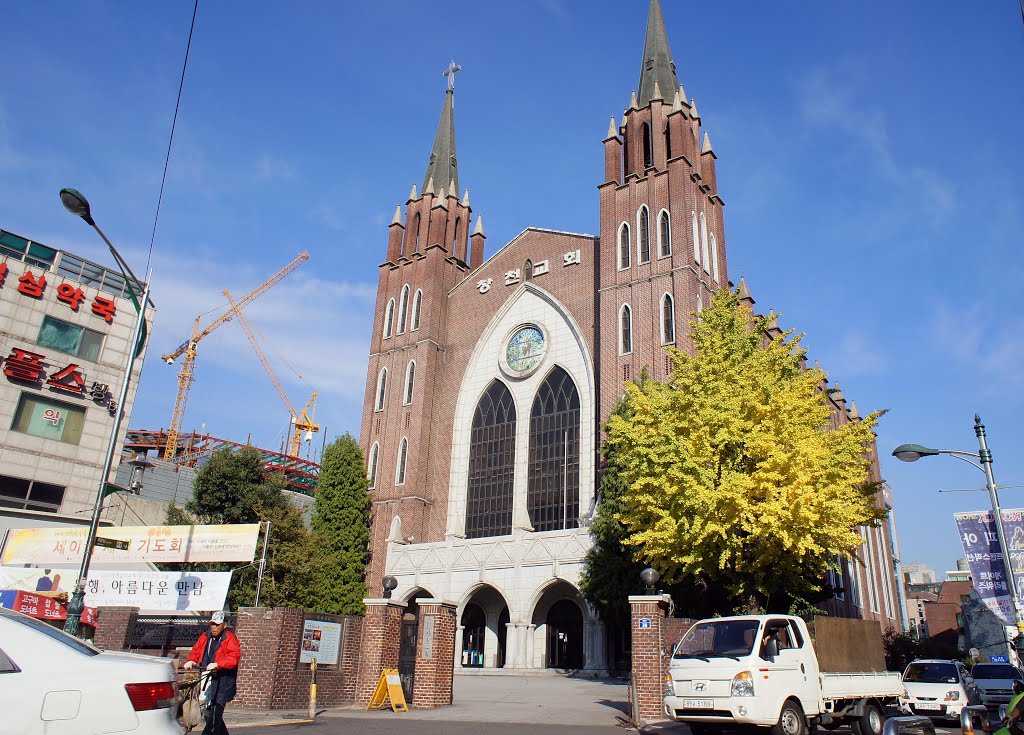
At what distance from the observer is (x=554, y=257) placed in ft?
130

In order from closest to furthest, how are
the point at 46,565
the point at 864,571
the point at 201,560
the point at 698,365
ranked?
the point at 698,365, the point at 201,560, the point at 46,565, the point at 864,571

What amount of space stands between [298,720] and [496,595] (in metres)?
21.6

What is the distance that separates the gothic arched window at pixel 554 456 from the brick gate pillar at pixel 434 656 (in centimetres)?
1527

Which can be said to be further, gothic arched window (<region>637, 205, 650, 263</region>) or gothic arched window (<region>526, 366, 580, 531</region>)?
gothic arched window (<region>637, 205, 650, 263</region>)

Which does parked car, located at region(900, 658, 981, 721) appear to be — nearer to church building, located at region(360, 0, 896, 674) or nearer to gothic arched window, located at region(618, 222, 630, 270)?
church building, located at region(360, 0, 896, 674)

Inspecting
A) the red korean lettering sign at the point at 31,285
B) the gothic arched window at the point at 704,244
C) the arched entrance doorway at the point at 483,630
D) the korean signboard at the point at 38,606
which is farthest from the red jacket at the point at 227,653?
the red korean lettering sign at the point at 31,285

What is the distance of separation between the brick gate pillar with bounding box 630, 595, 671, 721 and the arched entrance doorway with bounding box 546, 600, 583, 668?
1727 cm

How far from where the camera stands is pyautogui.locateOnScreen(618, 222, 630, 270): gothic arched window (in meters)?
35.7

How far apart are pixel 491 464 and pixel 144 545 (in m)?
16.2

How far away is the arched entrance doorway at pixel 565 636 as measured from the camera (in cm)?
3278

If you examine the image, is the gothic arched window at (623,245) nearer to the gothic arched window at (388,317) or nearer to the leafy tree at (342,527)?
the gothic arched window at (388,317)

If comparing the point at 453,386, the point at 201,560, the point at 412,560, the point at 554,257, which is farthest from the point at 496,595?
the point at 554,257

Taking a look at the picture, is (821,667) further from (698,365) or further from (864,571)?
(864,571)

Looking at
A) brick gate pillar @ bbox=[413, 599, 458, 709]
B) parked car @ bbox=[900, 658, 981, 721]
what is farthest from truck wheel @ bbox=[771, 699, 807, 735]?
brick gate pillar @ bbox=[413, 599, 458, 709]
